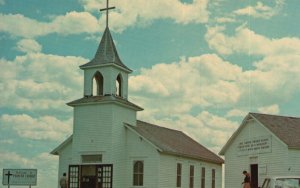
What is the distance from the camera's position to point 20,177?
96.8ft

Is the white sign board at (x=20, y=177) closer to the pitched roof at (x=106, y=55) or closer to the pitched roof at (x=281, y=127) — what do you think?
the pitched roof at (x=106, y=55)

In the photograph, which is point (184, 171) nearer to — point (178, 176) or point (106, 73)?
point (178, 176)

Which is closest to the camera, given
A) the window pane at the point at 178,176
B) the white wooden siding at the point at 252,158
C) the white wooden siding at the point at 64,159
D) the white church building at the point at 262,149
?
the white church building at the point at 262,149

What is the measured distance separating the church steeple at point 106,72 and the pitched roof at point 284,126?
9528 mm

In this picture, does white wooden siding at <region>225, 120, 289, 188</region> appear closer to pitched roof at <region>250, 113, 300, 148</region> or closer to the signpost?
pitched roof at <region>250, 113, 300, 148</region>

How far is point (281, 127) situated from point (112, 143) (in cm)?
1140

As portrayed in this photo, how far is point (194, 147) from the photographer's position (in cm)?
5297

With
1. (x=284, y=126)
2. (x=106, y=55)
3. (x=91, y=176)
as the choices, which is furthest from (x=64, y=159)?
(x=284, y=126)

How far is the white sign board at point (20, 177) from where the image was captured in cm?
2941

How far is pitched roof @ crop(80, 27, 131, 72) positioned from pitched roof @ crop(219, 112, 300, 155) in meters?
9.09

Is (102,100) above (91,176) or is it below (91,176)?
above

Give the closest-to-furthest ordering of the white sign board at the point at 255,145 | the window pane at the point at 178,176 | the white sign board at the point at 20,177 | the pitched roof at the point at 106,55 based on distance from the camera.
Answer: the white sign board at the point at 20,177
the white sign board at the point at 255,145
the pitched roof at the point at 106,55
the window pane at the point at 178,176

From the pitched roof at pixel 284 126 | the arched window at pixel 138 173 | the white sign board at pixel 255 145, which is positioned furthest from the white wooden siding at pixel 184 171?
the pitched roof at pixel 284 126

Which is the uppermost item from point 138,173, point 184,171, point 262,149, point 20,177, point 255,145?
point 255,145
